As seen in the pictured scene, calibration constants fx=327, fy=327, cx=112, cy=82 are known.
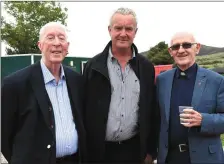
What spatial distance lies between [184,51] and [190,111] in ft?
2.38

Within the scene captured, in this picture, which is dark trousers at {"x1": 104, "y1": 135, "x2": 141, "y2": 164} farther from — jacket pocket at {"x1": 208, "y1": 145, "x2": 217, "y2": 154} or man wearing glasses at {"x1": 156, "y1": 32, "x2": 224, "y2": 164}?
jacket pocket at {"x1": 208, "y1": 145, "x2": 217, "y2": 154}

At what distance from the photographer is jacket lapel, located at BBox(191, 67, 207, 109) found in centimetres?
343

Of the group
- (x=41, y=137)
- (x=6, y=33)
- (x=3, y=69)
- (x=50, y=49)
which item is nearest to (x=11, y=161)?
(x=41, y=137)

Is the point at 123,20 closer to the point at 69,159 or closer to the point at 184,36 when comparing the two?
the point at 184,36

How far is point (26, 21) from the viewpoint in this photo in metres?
29.4

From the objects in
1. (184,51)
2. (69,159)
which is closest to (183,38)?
(184,51)

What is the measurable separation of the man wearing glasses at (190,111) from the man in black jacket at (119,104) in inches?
10.9

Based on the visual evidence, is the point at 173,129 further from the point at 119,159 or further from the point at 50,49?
the point at 50,49

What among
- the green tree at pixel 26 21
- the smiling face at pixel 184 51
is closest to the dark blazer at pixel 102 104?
the smiling face at pixel 184 51

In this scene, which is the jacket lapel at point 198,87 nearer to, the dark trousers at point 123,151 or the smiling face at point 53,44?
the dark trousers at point 123,151

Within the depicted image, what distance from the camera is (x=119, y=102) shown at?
3812 mm

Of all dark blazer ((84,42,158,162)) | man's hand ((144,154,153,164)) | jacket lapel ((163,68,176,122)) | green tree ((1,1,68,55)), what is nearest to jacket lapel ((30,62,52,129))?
dark blazer ((84,42,158,162))

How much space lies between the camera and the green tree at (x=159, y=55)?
38844 mm

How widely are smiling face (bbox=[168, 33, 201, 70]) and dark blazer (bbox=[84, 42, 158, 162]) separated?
1.60ft
